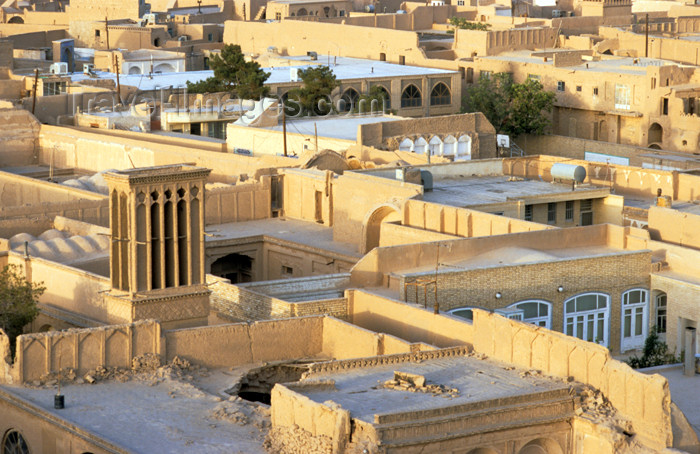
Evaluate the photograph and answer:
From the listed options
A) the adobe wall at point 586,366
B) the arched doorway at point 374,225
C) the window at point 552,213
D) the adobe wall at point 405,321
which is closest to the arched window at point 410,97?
the window at point 552,213

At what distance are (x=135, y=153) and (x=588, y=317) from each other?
19338mm

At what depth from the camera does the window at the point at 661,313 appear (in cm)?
3744

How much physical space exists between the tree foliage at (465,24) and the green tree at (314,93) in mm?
22206

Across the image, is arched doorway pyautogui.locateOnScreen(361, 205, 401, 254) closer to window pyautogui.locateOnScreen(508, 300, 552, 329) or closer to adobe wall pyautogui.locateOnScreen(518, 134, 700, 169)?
window pyautogui.locateOnScreen(508, 300, 552, 329)

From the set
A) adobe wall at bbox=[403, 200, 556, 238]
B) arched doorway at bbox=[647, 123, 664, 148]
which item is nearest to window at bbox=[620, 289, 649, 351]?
adobe wall at bbox=[403, 200, 556, 238]

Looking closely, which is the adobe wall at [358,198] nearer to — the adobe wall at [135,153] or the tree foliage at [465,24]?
the adobe wall at [135,153]

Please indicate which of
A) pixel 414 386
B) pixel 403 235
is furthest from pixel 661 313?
pixel 414 386

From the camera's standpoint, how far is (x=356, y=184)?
42.9 m

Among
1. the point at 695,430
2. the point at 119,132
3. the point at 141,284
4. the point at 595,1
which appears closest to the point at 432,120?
the point at 119,132

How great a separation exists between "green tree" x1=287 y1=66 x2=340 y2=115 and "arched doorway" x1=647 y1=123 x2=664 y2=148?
39.9ft

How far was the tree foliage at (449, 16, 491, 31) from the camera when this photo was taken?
85.8 metres

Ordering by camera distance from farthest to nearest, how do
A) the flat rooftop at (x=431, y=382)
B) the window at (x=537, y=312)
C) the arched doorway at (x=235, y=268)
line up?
the arched doorway at (x=235, y=268)
the window at (x=537, y=312)
the flat rooftop at (x=431, y=382)

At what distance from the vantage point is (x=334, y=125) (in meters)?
56.2

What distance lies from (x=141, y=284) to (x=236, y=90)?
105 feet
